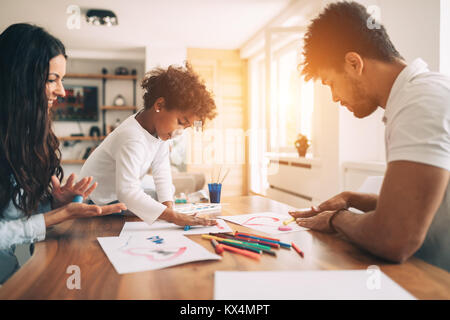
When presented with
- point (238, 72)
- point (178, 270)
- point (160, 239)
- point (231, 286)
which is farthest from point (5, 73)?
point (238, 72)

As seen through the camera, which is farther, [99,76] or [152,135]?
[99,76]

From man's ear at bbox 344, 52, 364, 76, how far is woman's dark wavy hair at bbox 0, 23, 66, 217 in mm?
927

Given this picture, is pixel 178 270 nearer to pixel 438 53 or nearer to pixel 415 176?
pixel 415 176

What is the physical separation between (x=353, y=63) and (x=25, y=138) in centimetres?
103

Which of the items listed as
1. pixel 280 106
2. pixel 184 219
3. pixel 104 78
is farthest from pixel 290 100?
pixel 104 78

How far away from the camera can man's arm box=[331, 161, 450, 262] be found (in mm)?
718

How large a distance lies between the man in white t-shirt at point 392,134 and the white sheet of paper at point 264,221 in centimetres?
5

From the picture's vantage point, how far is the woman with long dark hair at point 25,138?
0.90 metres

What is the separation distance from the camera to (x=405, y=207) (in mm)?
730

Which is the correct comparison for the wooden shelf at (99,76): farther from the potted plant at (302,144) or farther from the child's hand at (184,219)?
the child's hand at (184,219)

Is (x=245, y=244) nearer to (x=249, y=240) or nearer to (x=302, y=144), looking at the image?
(x=249, y=240)

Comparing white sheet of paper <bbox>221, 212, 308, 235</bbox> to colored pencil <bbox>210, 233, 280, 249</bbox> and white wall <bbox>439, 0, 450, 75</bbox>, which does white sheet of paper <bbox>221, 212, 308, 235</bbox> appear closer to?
colored pencil <bbox>210, 233, 280, 249</bbox>

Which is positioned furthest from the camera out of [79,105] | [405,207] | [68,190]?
[79,105]

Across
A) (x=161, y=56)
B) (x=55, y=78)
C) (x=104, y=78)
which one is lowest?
(x=55, y=78)
